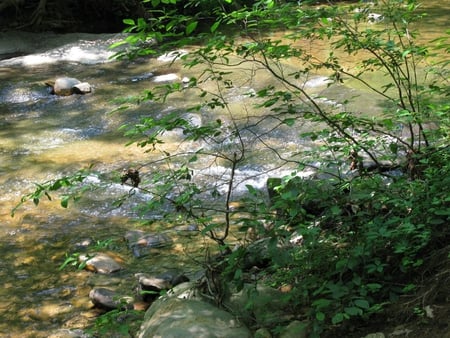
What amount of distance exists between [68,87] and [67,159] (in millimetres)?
2725

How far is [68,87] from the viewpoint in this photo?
866 cm

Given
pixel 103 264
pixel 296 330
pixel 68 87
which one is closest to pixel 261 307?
pixel 296 330

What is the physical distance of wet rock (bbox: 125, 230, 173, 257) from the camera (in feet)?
14.3

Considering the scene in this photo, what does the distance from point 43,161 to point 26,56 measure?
17.7 feet

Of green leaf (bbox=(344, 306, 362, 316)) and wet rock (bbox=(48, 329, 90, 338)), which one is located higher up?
green leaf (bbox=(344, 306, 362, 316))

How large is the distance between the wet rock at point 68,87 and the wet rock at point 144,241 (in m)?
4.58

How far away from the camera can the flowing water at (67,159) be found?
12.5 ft

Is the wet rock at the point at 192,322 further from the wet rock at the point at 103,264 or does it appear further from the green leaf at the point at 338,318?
the wet rock at the point at 103,264

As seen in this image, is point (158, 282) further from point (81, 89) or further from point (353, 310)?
point (81, 89)

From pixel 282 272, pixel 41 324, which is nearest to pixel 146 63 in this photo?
pixel 41 324

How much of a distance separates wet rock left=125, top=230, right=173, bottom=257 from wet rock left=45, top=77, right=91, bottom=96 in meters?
4.58

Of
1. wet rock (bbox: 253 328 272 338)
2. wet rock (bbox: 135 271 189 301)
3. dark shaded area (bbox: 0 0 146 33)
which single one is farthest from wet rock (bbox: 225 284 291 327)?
dark shaded area (bbox: 0 0 146 33)

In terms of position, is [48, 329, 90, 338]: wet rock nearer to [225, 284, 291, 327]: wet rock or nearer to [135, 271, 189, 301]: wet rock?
[135, 271, 189, 301]: wet rock

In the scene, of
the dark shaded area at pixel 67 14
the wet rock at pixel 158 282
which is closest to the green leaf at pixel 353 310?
the wet rock at pixel 158 282
